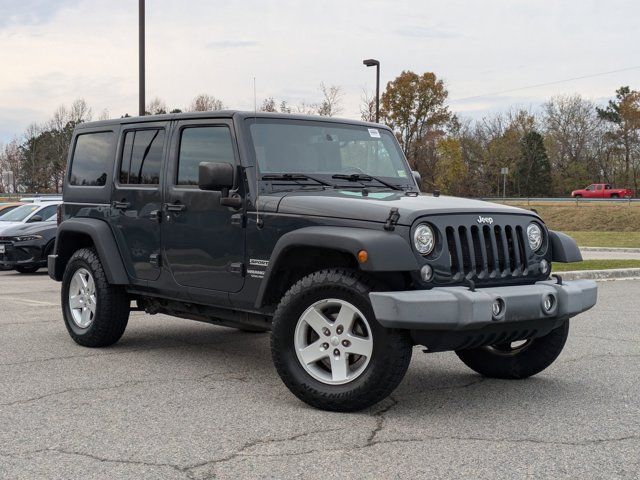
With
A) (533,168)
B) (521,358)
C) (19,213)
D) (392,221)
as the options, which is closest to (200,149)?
(392,221)

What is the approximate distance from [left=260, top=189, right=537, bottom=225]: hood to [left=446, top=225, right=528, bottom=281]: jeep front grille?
0.13m

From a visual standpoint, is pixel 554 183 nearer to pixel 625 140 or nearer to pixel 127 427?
pixel 625 140

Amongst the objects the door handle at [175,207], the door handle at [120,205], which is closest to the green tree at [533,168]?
the door handle at [120,205]

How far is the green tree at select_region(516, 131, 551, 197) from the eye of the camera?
75938mm

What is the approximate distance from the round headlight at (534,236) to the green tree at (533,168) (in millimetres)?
71934

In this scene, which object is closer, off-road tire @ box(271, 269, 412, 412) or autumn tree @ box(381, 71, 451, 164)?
off-road tire @ box(271, 269, 412, 412)

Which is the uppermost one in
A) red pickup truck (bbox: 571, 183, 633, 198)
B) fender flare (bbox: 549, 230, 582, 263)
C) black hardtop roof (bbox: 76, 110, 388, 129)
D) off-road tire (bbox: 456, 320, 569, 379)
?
black hardtop roof (bbox: 76, 110, 388, 129)

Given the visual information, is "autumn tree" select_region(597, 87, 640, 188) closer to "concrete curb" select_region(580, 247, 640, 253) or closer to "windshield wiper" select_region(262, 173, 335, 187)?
"concrete curb" select_region(580, 247, 640, 253)

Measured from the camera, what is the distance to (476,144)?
78.9 meters

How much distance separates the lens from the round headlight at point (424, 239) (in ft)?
16.2

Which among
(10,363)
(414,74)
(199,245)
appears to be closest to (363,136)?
(199,245)

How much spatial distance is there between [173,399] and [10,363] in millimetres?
1993

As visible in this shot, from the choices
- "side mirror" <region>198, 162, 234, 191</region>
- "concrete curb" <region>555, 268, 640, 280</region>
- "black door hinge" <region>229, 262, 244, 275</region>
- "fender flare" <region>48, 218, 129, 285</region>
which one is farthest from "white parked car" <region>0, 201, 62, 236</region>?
"side mirror" <region>198, 162, 234, 191</region>

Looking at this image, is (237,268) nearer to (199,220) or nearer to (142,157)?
(199,220)
